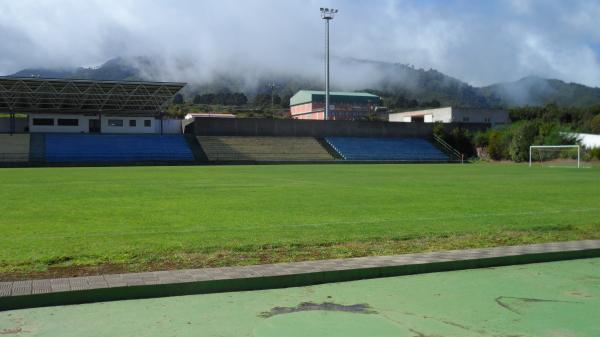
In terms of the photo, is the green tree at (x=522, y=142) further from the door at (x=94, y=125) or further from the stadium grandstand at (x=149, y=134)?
the door at (x=94, y=125)

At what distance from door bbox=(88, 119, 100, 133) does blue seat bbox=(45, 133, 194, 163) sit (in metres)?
5.05

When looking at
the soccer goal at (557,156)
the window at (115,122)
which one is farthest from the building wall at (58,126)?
the soccer goal at (557,156)

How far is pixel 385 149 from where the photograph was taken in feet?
234

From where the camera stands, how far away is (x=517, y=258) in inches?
301

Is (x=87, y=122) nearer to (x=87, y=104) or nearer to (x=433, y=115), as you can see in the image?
(x=87, y=104)

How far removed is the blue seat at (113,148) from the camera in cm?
5744

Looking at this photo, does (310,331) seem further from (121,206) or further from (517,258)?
(121,206)

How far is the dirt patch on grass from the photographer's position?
22.2 feet

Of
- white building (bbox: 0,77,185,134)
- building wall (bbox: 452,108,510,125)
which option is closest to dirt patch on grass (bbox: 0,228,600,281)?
white building (bbox: 0,77,185,134)

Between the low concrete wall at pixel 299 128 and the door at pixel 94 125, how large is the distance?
34.9 ft

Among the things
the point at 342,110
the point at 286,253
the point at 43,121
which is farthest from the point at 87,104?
the point at 342,110

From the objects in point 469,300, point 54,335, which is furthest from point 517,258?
point 54,335

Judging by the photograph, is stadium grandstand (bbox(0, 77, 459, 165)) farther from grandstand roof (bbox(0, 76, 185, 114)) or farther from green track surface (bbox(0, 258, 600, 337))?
green track surface (bbox(0, 258, 600, 337))

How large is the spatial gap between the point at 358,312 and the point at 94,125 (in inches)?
2718
